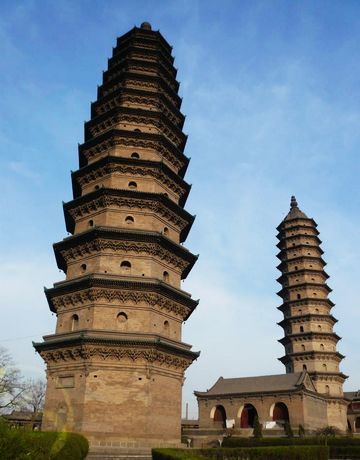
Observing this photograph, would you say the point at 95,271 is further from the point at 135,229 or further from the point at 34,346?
the point at 34,346

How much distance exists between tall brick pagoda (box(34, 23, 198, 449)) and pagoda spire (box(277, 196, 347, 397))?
2272 centimetres

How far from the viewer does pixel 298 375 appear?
37.8 meters

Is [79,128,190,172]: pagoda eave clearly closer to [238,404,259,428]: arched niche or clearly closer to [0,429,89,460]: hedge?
[0,429,89,460]: hedge

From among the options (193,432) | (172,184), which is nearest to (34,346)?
(172,184)

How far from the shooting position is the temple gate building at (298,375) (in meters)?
36.4

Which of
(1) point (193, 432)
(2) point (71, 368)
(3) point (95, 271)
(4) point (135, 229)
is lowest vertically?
(1) point (193, 432)

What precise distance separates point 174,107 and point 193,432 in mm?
28874

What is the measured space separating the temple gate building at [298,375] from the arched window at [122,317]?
2106 centimetres

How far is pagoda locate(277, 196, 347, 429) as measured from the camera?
40031 mm

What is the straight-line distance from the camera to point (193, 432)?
38531 millimetres

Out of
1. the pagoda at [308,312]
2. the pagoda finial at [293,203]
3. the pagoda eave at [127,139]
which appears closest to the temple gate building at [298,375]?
the pagoda at [308,312]

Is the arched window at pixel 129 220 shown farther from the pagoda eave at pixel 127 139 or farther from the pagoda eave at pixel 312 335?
the pagoda eave at pixel 312 335

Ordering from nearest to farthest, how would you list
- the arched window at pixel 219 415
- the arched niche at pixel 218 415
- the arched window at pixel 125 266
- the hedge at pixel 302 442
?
the arched window at pixel 125 266
the hedge at pixel 302 442
the arched window at pixel 219 415
the arched niche at pixel 218 415

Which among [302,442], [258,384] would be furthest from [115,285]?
[258,384]
